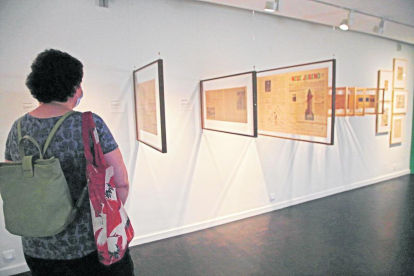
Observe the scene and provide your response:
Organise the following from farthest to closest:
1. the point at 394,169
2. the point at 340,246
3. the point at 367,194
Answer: the point at 394,169, the point at 367,194, the point at 340,246

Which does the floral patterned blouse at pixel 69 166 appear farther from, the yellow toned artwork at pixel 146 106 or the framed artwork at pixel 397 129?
the framed artwork at pixel 397 129

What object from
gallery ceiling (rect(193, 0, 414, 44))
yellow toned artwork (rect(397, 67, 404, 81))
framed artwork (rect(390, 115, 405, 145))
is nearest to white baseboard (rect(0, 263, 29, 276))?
gallery ceiling (rect(193, 0, 414, 44))

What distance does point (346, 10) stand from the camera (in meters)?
3.76

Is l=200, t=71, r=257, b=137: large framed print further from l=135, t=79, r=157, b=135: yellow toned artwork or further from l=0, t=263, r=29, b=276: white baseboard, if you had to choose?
l=0, t=263, r=29, b=276: white baseboard

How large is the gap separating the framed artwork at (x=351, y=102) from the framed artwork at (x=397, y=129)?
1.46m

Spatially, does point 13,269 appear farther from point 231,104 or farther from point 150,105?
point 231,104

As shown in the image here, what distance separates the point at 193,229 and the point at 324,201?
7.59 feet

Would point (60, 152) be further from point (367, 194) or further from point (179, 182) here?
point (367, 194)

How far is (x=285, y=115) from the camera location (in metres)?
3.39

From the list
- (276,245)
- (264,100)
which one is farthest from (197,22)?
(276,245)

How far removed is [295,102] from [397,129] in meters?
3.97

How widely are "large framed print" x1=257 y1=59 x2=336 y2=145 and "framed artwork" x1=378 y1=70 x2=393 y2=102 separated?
3.11 metres

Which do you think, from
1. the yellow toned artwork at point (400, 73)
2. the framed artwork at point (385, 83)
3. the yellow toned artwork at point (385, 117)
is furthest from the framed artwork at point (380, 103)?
the yellow toned artwork at point (400, 73)

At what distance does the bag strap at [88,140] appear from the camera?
122cm
